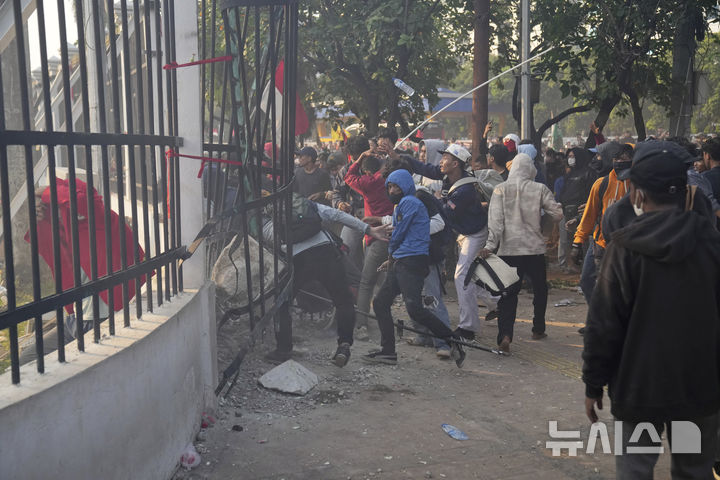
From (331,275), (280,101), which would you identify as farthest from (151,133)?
(331,275)

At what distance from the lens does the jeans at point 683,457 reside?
118 inches

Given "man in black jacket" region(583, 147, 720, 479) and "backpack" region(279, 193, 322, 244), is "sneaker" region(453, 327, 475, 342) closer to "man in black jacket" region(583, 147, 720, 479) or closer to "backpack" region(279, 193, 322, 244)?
"backpack" region(279, 193, 322, 244)

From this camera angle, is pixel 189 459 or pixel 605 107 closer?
pixel 189 459

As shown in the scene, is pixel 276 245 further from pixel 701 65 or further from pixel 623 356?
pixel 701 65

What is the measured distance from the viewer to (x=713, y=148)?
6988 mm

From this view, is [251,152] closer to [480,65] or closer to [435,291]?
[435,291]

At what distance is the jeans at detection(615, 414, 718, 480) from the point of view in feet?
9.83

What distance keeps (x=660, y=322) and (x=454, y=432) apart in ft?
7.76

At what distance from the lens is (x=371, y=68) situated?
1577 cm

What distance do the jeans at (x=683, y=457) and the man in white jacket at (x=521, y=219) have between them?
425cm

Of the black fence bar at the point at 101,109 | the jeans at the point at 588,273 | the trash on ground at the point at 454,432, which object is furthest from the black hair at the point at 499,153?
the black fence bar at the point at 101,109

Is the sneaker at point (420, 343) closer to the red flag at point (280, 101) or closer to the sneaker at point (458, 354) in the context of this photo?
the sneaker at point (458, 354)

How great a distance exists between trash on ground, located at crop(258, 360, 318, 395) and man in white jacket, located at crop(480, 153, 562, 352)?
219cm

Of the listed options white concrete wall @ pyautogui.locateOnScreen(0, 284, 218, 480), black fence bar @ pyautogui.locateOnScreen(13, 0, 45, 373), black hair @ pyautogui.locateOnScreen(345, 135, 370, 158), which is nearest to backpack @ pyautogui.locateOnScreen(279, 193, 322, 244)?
white concrete wall @ pyautogui.locateOnScreen(0, 284, 218, 480)
